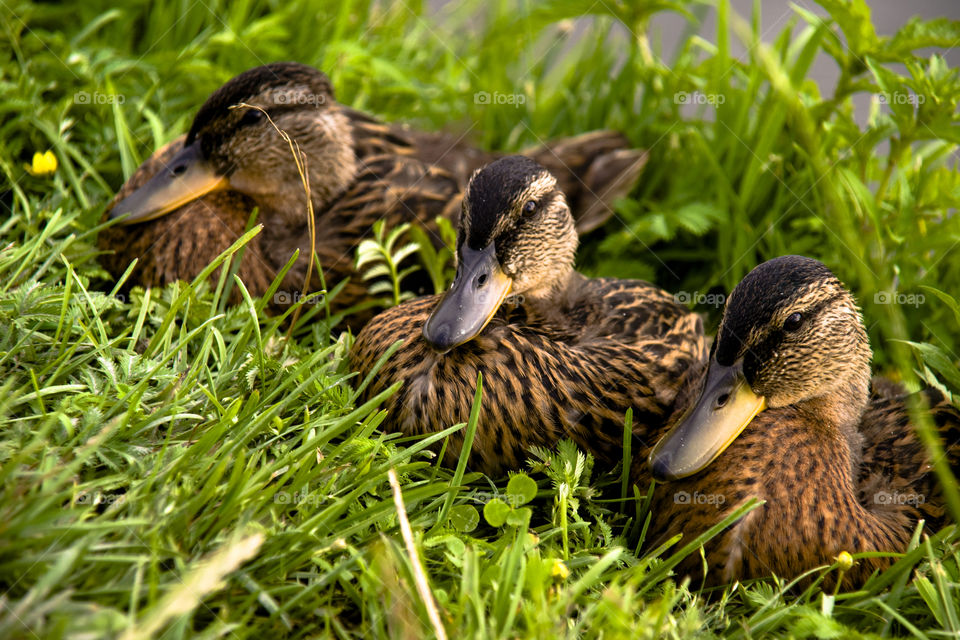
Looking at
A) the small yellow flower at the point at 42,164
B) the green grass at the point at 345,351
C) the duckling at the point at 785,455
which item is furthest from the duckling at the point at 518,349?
the small yellow flower at the point at 42,164

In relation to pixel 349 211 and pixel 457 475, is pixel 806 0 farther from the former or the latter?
pixel 457 475

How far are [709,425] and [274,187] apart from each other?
207cm

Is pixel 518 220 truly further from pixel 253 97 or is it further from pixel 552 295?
pixel 253 97

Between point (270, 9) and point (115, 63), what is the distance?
1.26 meters

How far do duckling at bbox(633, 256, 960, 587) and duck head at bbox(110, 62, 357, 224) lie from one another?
6.23ft

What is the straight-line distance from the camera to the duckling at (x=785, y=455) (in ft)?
8.01

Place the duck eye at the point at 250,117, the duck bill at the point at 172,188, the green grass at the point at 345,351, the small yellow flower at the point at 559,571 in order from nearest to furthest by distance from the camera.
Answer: the green grass at the point at 345,351 < the small yellow flower at the point at 559,571 < the duck bill at the point at 172,188 < the duck eye at the point at 250,117

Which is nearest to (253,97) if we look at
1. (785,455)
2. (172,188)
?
(172,188)

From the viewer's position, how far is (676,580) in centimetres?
252

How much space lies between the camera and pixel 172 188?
11.1 ft

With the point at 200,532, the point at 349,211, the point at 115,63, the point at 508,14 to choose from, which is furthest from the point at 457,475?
the point at 508,14

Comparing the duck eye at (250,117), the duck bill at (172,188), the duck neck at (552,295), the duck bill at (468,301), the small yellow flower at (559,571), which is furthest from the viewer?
the duck eye at (250,117)

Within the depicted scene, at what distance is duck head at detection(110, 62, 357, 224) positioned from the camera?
339 centimetres

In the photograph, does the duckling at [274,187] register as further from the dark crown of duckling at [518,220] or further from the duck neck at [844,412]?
the duck neck at [844,412]
